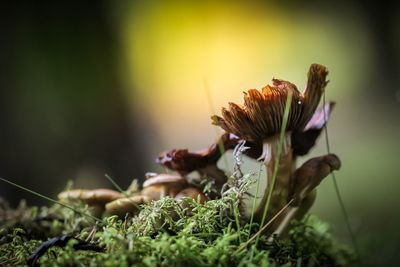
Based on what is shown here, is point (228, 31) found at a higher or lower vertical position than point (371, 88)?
higher

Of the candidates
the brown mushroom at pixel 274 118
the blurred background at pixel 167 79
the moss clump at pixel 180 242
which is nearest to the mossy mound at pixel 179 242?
the moss clump at pixel 180 242

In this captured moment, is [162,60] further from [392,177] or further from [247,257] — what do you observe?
[247,257]

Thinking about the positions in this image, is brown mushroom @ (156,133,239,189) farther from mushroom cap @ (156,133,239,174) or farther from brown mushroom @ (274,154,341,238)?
brown mushroom @ (274,154,341,238)

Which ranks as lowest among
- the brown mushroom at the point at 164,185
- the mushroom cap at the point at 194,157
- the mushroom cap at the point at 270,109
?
the brown mushroom at the point at 164,185

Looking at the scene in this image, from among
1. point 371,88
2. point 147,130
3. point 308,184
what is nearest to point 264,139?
point 308,184

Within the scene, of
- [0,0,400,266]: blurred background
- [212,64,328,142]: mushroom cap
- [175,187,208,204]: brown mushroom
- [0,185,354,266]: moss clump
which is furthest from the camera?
[0,0,400,266]: blurred background

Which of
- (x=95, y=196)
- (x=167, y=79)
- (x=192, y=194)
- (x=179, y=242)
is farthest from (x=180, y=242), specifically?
(x=167, y=79)

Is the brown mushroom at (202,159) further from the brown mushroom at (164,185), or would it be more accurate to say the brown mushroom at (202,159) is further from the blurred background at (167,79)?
the blurred background at (167,79)

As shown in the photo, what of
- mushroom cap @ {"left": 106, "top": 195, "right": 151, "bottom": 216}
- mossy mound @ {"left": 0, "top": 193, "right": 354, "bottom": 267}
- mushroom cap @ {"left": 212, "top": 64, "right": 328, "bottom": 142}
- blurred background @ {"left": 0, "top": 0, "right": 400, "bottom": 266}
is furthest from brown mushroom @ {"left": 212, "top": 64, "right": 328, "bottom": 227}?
blurred background @ {"left": 0, "top": 0, "right": 400, "bottom": 266}

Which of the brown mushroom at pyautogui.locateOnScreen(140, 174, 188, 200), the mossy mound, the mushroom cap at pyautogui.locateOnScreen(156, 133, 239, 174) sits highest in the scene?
the mushroom cap at pyautogui.locateOnScreen(156, 133, 239, 174)
